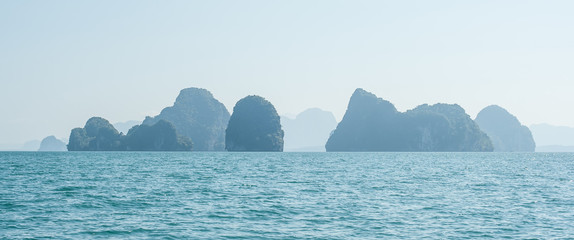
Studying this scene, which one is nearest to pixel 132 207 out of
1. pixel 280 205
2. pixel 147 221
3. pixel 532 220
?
pixel 147 221

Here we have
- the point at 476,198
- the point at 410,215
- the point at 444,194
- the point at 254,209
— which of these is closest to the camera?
the point at 410,215

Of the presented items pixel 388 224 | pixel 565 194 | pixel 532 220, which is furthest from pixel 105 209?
pixel 565 194

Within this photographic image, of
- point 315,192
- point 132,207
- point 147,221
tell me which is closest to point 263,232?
point 147,221

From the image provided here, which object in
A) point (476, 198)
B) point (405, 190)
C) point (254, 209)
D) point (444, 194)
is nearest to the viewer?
point (254, 209)

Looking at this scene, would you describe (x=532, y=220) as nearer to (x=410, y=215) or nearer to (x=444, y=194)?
(x=410, y=215)

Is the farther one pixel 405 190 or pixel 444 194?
pixel 405 190

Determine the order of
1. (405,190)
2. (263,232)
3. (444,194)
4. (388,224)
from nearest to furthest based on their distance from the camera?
(263,232) → (388,224) → (444,194) → (405,190)

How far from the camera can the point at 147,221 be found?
101 feet

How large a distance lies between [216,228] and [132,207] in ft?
33.6

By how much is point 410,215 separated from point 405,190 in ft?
55.5

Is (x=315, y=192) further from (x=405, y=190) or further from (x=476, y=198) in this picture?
(x=476, y=198)

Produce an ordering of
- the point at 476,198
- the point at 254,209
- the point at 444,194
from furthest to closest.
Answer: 1. the point at 444,194
2. the point at 476,198
3. the point at 254,209

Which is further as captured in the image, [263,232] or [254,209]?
[254,209]

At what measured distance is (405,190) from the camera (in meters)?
50.6
